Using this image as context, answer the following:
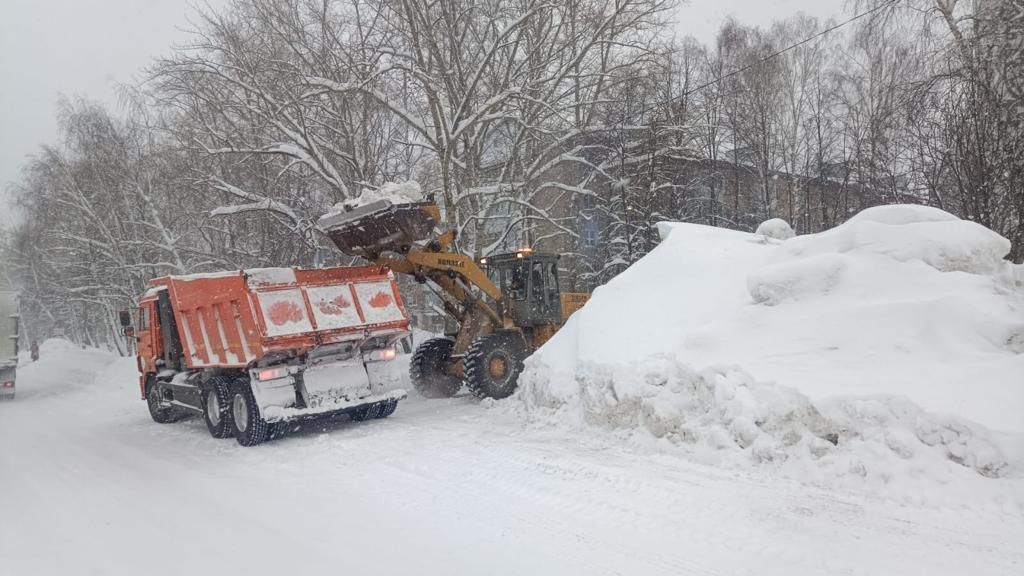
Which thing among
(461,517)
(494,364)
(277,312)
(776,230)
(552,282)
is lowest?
(461,517)

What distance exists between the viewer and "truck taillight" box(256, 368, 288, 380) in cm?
866

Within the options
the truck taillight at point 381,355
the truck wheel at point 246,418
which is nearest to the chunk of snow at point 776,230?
the truck taillight at point 381,355

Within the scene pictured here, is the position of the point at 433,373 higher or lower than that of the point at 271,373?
lower

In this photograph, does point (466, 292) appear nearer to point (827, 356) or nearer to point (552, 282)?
point (552, 282)

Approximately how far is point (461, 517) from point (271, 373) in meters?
4.58

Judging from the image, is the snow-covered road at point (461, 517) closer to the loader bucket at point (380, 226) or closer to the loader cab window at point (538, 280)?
the loader bucket at point (380, 226)

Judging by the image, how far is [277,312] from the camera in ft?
28.6

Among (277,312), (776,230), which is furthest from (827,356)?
(277,312)

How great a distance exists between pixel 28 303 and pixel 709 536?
54.8m

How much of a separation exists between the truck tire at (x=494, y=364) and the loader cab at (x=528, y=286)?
1.89ft

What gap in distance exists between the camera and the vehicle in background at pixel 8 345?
1783 centimetres

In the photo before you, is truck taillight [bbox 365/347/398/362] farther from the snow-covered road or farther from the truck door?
the truck door

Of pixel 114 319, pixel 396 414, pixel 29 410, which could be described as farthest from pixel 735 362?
pixel 114 319

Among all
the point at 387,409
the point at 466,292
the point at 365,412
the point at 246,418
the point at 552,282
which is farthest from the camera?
the point at 552,282
